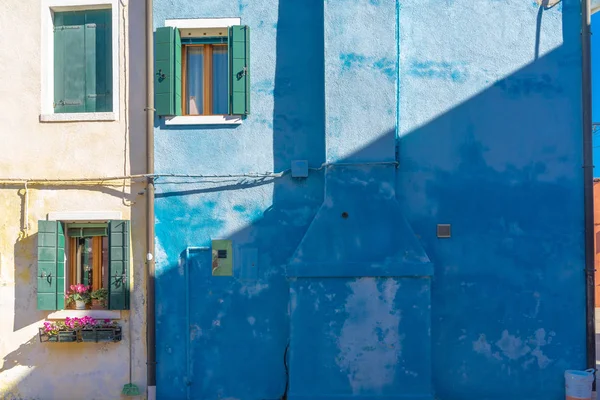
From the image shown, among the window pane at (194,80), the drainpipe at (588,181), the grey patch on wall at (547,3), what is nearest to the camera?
the drainpipe at (588,181)

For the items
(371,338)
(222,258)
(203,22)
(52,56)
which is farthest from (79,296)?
(203,22)

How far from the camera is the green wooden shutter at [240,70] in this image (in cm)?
666

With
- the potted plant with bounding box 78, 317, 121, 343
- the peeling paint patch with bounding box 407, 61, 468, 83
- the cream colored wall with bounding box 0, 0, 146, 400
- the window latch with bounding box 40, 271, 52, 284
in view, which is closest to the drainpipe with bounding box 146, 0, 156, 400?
the cream colored wall with bounding box 0, 0, 146, 400

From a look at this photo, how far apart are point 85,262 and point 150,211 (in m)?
1.18

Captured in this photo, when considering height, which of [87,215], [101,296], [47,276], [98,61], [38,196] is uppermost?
[98,61]

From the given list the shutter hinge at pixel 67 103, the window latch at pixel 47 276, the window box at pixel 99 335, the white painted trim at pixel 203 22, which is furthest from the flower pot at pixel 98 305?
the white painted trim at pixel 203 22

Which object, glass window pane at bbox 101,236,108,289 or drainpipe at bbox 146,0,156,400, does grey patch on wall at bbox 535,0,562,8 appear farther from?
glass window pane at bbox 101,236,108,289

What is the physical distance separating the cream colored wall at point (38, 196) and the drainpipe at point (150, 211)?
5.3 inches

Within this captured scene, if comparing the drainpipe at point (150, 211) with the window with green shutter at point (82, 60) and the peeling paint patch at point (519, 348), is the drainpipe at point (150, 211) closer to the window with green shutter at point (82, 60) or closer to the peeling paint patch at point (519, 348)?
the window with green shutter at point (82, 60)

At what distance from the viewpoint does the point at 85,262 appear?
7035mm

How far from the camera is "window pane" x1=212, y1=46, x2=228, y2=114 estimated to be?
6.96 meters

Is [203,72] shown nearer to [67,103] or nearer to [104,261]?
[67,103]

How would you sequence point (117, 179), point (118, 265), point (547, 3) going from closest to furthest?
point (547, 3) → point (118, 265) → point (117, 179)

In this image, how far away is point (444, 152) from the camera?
6.60 m
